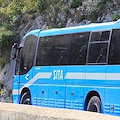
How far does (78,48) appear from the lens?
16.7m

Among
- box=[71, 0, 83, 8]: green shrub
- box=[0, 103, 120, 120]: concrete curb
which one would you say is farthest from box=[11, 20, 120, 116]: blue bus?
box=[71, 0, 83, 8]: green shrub

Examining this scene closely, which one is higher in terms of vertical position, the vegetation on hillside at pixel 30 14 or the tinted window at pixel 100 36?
the vegetation on hillside at pixel 30 14

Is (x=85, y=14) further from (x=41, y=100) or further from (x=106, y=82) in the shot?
(x=106, y=82)

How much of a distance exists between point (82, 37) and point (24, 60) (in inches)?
180

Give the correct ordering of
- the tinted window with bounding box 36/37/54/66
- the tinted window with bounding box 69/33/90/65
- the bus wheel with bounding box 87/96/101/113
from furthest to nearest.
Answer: the tinted window with bounding box 36/37/54/66
the tinted window with bounding box 69/33/90/65
the bus wheel with bounding box 87/96/101/113

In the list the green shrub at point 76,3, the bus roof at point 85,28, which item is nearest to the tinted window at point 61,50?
the bus roof at point 85,28

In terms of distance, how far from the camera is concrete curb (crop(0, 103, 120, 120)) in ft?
27.9

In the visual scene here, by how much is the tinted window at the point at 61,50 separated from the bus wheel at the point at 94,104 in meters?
1.98

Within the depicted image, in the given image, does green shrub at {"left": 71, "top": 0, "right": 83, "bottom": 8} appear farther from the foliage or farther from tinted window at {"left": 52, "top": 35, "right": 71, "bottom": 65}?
tinted window at {"left": 52, "top": 35, "right": 71, "bottom": 65}

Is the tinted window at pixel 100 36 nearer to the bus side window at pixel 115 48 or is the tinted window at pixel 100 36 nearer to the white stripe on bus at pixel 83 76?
the bus side window at pixel 115 48

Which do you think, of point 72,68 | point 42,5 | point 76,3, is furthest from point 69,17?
point 72,68

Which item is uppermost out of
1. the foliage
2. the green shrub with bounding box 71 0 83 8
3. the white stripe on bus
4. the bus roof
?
the green shrub with bounding box 71 0 83 8

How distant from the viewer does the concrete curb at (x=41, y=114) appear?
8.52 metres

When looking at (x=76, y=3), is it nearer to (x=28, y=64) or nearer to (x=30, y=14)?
(x=30, y=14)
